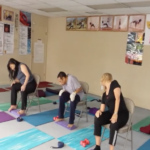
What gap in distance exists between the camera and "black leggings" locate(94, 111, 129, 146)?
2355 mm

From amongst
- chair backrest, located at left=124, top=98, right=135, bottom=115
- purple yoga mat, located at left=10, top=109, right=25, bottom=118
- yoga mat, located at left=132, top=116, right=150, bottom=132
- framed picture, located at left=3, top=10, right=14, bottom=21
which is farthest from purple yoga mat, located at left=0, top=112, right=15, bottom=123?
framed picture, located at left=3, top=10, right=14, bottom=21

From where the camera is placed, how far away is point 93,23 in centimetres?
552

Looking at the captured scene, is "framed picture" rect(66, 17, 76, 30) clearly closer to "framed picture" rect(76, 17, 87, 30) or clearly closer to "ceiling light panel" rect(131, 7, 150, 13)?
"framed picture" rect(76, 17, 87, 30)

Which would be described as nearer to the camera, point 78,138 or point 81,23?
point 78,138

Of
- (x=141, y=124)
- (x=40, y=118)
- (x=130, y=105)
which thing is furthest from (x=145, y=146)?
(x=40, y=118)

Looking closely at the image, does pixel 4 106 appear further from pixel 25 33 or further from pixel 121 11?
pixel 121 11

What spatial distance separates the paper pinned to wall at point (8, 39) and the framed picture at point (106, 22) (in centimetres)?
267

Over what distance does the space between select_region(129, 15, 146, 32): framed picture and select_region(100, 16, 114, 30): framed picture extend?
542mm

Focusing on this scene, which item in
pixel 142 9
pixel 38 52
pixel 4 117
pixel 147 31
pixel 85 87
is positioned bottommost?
pixel 4 117

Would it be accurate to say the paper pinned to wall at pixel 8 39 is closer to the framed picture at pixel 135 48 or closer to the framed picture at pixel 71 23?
the framed picture at pixel 71 23

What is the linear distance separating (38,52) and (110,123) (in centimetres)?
472

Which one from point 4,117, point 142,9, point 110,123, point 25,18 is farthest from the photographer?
point 25,18

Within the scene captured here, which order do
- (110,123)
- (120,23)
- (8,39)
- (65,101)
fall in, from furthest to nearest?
1. (8,39)
2. (120,23)
3. (65,101)
4. (110,123)

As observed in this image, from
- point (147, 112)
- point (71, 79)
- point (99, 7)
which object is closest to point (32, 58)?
point (99, 7)
